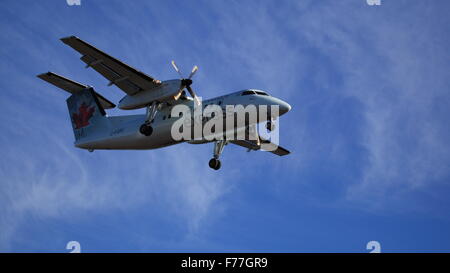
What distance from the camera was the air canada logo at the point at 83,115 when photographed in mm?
29859

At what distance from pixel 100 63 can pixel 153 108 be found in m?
3.44

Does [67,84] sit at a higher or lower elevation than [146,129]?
higher

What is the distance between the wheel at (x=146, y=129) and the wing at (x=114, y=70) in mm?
1938

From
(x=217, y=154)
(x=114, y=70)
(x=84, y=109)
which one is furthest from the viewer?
(x=84, y=109)

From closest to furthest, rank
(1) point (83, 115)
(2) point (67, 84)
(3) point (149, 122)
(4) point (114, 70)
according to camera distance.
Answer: (4) point (114, 70), (3) point (149, 122), (2) point (67, 84), (1) point (83, 115)

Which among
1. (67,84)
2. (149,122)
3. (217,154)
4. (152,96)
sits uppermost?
(67,84)

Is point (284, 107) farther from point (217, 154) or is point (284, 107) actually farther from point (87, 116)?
point (87, 116)

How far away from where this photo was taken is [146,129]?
A: 85.7 feet

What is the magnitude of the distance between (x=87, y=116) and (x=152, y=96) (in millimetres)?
5800

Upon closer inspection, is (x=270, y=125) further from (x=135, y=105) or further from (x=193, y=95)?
(x=135, y=105)

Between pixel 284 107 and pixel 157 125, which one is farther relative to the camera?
pixel 157 125

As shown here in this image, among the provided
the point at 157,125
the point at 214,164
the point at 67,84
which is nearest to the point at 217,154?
the point at 214,164
